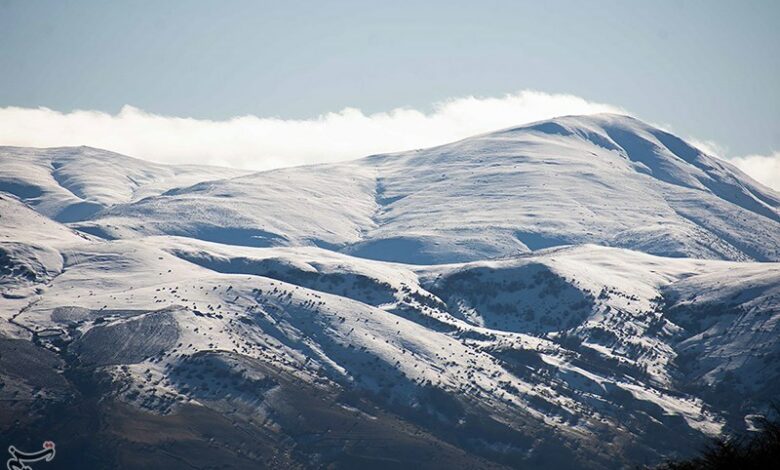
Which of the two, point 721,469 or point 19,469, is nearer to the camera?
point 721,469

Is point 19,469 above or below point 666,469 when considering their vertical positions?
below

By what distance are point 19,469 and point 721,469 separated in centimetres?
18079

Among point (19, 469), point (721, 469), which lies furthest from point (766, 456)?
point (19, 469)

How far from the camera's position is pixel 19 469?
200 m

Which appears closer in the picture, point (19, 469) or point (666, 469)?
point (666, 469)

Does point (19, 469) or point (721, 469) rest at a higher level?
point (721, 469)

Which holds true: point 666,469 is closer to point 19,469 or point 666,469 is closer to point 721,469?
point 721,469

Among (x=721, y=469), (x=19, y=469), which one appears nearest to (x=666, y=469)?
(x=721, y=469)

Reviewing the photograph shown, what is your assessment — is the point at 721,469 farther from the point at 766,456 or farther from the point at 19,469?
the point at 19,469

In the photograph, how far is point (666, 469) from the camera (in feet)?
148

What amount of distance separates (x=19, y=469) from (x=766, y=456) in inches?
7163

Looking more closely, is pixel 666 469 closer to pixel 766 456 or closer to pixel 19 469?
pixel 766 456

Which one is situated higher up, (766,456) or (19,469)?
(766,456)

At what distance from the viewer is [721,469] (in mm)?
43094
